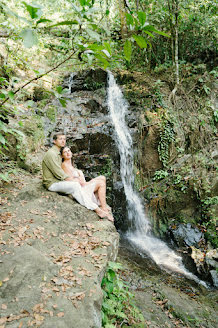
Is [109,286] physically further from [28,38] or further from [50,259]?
[28,38]

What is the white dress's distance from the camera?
4523 millimetres

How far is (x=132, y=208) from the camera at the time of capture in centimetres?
761

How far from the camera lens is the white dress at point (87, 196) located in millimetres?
4523

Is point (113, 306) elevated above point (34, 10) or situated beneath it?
situated beneath

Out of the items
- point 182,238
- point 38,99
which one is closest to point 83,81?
point 38,99

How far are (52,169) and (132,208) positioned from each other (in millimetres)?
3901

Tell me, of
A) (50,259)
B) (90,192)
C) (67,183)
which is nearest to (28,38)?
(50,259)

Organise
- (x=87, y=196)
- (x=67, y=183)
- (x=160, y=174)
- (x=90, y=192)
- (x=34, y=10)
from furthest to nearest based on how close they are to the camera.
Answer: (x=160, y=174) → (x=90, y=192) → (x=87, y=196) → (x=67, y=183) → (x=34, y=10)

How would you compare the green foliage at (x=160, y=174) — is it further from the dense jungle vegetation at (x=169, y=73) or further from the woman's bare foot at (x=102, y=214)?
the woman's bare foot at (x=102, y=214)

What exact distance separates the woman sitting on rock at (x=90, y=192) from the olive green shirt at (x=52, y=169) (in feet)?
1.02

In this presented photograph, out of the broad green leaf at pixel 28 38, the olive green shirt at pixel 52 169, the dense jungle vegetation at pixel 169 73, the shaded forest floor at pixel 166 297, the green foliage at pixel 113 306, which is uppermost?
the dense jungle vegetation at pixel 169 73

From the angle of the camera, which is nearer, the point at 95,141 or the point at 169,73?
the point at 95,141

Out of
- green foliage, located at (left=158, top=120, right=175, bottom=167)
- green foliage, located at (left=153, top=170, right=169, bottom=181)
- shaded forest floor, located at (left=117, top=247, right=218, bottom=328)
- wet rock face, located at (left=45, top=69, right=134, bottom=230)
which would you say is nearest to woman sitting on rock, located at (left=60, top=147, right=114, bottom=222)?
shaded forest floor, located at (left=117, top=247, right=218, bottom=328)

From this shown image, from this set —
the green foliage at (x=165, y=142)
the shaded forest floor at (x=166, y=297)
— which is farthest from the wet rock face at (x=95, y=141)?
the shaded forest floor at (x=166, y=297)
